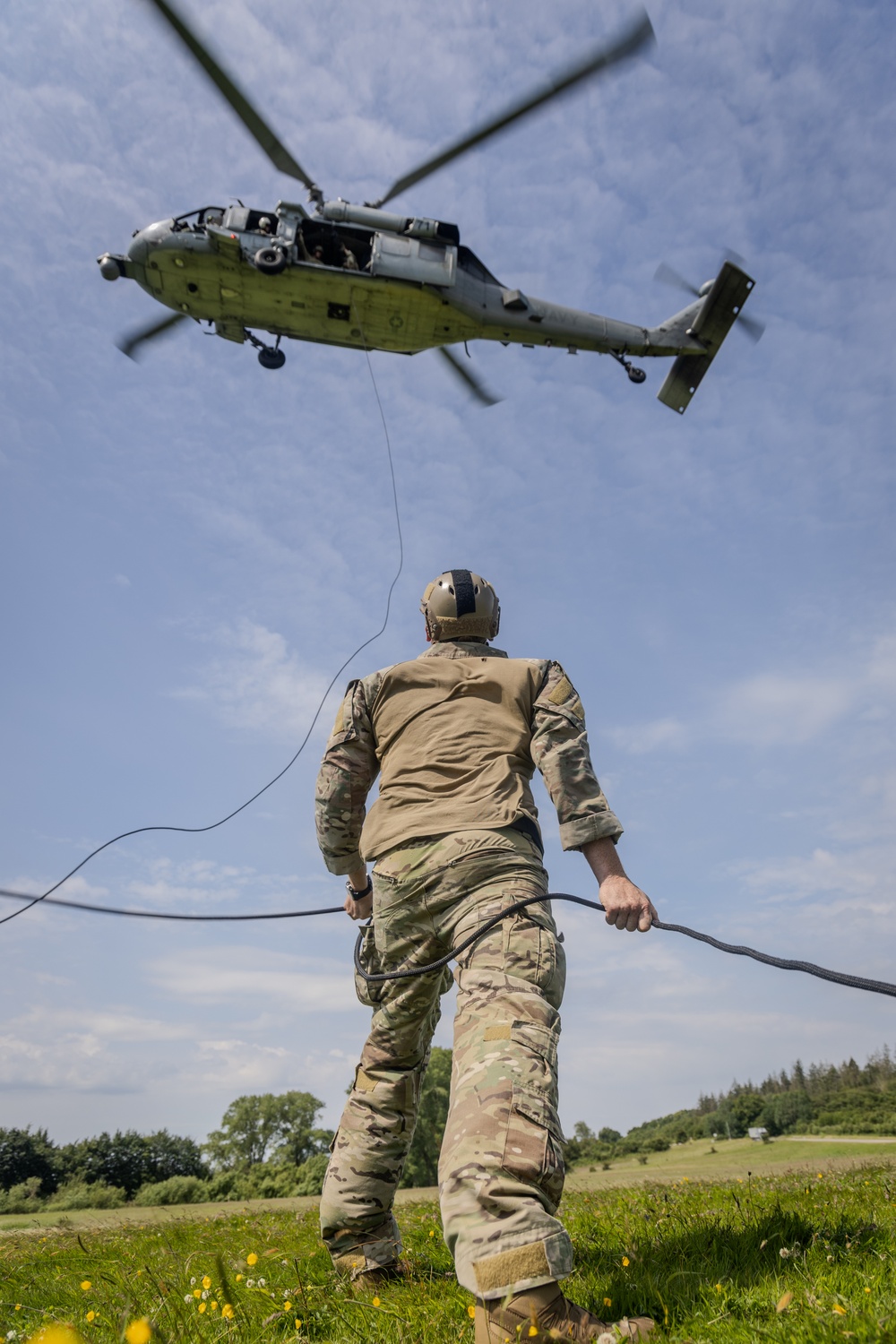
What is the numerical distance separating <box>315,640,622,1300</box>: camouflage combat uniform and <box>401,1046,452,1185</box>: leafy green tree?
1600 centimetres

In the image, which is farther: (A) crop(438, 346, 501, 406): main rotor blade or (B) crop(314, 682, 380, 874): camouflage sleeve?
(A) crop(438, 346, 501, 406): main rotor blade

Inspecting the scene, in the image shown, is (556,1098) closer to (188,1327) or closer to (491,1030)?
(491,1030)

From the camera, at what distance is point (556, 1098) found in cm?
270

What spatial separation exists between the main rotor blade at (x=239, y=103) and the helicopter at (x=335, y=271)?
0.02 m

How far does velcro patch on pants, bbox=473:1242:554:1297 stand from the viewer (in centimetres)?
226

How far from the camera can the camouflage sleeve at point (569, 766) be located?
3.34 meters

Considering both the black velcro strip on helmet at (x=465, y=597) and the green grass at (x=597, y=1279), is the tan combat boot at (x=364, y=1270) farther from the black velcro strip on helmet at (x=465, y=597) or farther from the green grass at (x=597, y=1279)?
the black velcro strip on helmet at (x=465, y=597)

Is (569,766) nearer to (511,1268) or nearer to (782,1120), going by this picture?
(511,1268)

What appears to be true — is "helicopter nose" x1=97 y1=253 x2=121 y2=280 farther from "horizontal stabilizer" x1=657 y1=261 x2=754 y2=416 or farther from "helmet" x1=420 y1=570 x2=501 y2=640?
"helmet" x1=420 y1=570 x2=501 y2=640

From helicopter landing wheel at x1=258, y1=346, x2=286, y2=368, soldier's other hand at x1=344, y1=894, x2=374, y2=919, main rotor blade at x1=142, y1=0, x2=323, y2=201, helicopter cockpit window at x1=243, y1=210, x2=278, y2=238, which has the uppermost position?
main rotor blade at x1=142, y1=0, x2=323, y2=201

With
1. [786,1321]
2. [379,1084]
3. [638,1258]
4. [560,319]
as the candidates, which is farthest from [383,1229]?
[560,319]

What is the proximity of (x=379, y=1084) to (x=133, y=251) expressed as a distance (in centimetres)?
1507

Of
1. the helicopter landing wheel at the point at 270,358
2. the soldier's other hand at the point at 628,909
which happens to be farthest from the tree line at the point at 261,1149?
the helicopter landing wheel at the point at 270,358

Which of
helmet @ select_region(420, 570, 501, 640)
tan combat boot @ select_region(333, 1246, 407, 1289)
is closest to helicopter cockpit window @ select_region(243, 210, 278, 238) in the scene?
helmet @ select_region(420, 570, 501, 640)
